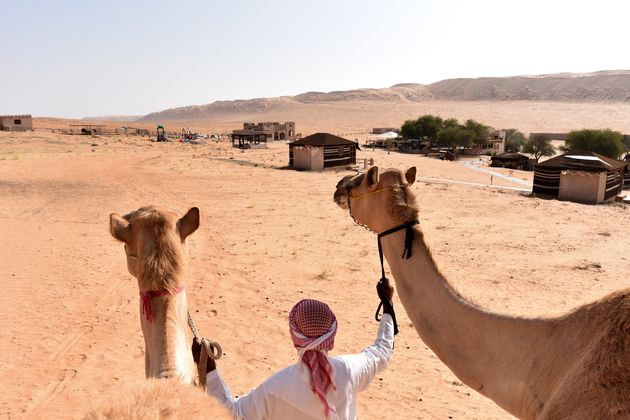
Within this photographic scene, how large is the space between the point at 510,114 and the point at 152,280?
125 meters

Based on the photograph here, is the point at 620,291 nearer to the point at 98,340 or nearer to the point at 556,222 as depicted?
the point at 98,340

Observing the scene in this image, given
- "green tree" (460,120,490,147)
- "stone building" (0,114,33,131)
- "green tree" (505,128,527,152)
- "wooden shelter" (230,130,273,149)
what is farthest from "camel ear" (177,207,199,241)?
"green tree" (505,128,527,152)

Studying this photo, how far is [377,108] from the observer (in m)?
134

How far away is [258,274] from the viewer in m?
9.26

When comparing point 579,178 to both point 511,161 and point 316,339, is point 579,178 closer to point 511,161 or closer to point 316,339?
point 316,339

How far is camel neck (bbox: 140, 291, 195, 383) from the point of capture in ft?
6.54

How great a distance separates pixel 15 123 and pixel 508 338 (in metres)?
60.4

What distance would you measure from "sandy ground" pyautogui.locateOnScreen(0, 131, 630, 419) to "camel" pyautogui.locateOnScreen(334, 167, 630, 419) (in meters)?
0.23

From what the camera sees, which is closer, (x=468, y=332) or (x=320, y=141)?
(x=468, y=332)

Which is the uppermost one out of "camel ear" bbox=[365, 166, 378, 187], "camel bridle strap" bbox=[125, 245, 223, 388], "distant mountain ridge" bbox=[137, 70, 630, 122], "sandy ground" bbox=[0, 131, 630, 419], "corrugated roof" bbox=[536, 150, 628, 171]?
"distant mountain ridge" bbox=[137, 70, 630, 122]

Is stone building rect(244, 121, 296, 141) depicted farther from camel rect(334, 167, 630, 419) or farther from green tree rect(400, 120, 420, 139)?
camel rect(334, 167, 630, 419)

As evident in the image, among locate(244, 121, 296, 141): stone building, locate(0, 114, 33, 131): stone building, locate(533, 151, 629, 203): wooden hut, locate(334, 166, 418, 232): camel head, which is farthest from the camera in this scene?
locate(244, 121, 296, 141): stone building

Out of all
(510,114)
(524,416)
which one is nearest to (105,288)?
(524,416)

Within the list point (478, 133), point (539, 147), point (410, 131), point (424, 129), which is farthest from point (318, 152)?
point (410, 131)
